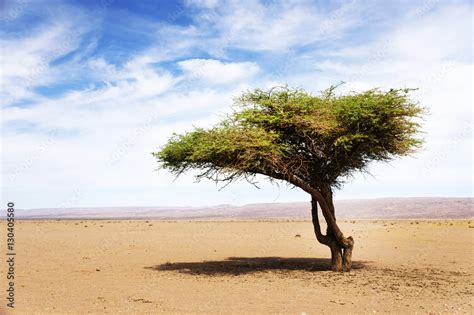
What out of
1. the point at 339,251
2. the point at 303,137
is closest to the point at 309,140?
the point at 303,137

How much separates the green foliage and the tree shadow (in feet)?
12.7

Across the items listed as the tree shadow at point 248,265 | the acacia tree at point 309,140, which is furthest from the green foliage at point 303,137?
the tree shadow at point 248,265

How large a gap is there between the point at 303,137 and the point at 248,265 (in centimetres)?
672

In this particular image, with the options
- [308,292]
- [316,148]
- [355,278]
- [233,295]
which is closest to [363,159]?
[316,148]

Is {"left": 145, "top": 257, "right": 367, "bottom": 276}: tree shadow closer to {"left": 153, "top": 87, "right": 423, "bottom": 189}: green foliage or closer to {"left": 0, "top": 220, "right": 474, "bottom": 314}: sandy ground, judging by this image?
{"left": 0, "top": 220, "right": 474, "bottom": 314}: sandy ground

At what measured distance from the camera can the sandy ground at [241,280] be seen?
43.3 ft

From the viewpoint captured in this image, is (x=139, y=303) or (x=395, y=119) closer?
(x=139, y=303)

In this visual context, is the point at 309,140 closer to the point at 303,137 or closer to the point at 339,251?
the point at 303,137

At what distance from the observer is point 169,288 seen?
16016 mm

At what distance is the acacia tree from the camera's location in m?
17.6

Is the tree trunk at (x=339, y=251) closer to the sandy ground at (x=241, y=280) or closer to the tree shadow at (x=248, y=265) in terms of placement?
the sandy ground at (x=241, y=280)

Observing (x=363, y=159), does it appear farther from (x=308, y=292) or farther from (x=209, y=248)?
(x=209, y=248)

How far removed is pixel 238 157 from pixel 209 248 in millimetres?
13847

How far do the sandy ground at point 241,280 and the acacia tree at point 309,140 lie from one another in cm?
305
